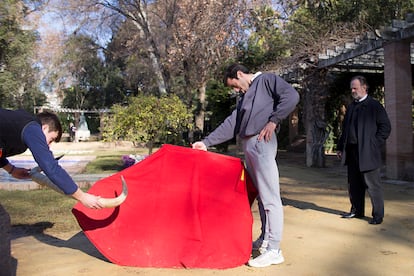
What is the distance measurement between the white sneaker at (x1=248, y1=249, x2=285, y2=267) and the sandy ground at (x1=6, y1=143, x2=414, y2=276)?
5 cm

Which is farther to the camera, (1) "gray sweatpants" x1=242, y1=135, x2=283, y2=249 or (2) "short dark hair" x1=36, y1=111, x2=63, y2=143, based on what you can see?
(1) "gray sweatpants" x1=242, y1=135, x2=283, y2=249

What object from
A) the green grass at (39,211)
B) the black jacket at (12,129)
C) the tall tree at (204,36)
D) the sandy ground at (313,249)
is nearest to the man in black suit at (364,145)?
the sandy ground at (313,249)

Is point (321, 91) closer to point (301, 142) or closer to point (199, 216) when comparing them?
point (301, 142)

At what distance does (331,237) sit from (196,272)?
1933mm

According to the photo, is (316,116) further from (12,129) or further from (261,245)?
(12,129)

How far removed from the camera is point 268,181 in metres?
4.02

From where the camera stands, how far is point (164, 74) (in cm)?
2266

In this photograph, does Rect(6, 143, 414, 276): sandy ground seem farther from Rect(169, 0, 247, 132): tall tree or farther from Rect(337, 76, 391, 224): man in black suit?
Rect(169, 0, 247, 132): tall tree

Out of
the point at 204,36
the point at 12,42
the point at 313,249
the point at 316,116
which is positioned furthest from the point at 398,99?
the point at 12,42

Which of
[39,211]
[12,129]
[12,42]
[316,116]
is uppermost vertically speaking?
[12,42]

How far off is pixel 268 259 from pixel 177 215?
3.02 feet

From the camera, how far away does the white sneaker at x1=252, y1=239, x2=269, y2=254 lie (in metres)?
4.18

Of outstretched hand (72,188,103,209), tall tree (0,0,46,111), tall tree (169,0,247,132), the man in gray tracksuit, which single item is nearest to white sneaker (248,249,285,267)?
the man in gray tracksuit

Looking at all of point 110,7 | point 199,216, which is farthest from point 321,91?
point 110,7
